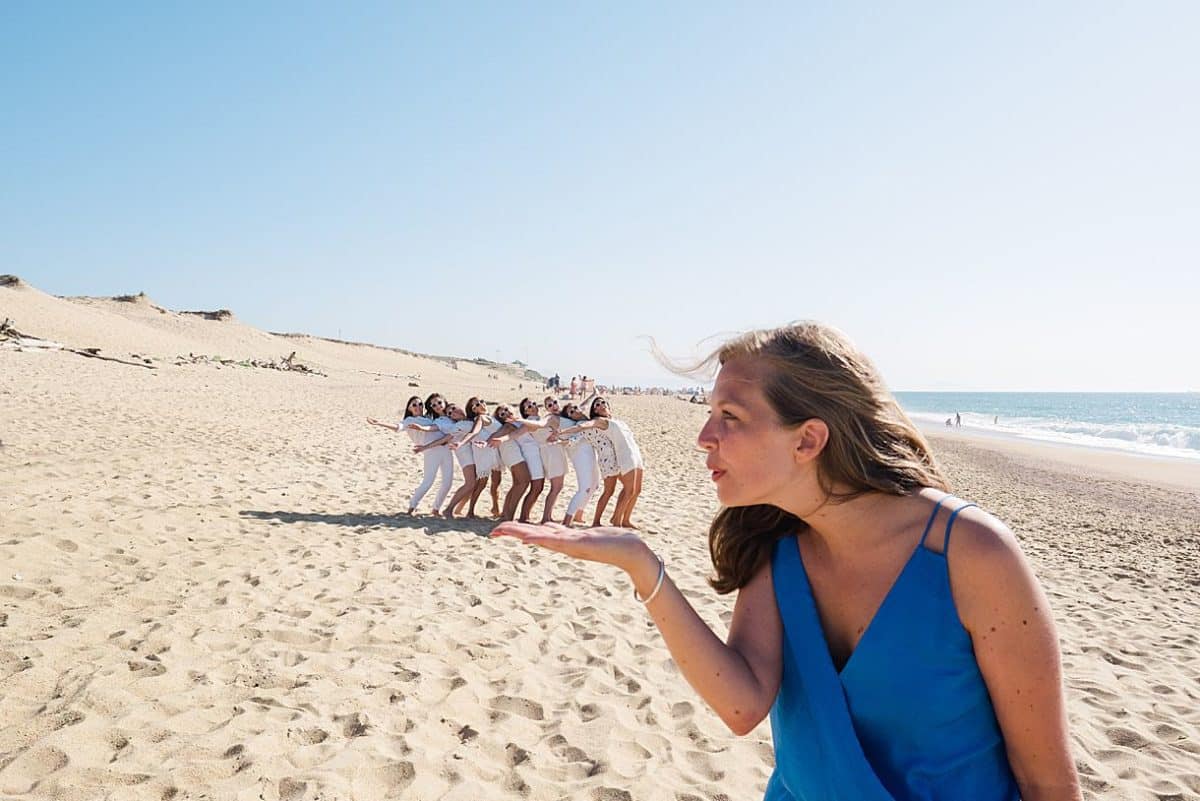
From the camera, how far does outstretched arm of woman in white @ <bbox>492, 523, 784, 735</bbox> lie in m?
1.47

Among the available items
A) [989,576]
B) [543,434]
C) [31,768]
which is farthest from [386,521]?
[989,576]

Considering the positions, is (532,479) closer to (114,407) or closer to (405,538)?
(405,538)

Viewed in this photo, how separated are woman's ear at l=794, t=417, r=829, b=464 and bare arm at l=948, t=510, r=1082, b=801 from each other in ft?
0.98

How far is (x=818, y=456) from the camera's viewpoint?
1509 millimetres

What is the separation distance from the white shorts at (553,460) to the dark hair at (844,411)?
27.0ft

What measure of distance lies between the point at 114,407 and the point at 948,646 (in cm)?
1828

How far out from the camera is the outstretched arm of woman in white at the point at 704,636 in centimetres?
147

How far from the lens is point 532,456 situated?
9586mm

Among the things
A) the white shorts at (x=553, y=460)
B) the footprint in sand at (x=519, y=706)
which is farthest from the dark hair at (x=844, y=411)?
the white shorts at (x=553, y=460)

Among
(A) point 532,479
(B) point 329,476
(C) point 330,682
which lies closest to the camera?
(C) point 330,682

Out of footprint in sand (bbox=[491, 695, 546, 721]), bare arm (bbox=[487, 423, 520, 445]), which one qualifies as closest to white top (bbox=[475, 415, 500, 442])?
bare arm (bbox=[487, 423, 520, 445])

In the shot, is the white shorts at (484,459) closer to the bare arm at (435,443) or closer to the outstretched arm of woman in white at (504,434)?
the outstretched arm of woman in white at (504,434)

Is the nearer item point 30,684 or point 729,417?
Result: point 729,417

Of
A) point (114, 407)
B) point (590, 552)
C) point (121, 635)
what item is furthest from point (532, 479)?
point (114, 407)
